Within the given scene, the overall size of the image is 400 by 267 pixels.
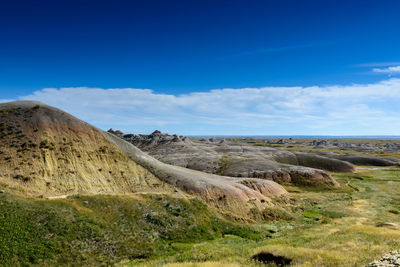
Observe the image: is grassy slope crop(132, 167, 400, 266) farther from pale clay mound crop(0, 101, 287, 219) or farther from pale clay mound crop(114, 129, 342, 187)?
pale clay mound crop(114, 129, 342, 187)

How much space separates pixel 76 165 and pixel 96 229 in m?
13.7

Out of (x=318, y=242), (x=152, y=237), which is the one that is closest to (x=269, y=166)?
(x=318, y=242)

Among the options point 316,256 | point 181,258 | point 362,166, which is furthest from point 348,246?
point 362,166

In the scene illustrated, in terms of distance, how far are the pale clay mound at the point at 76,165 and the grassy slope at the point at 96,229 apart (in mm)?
4175

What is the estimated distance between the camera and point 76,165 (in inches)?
1299

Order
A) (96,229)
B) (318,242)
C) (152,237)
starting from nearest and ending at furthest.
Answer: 1. (318,242)
2. (96,229)
3. (152,237)

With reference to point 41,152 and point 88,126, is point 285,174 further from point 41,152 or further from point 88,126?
point 41,152

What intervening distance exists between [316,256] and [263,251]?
389 centimetres

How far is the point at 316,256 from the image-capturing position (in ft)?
52.2

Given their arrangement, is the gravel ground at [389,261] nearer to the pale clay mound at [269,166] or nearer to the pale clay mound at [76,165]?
the pale clay mound at [76,165]

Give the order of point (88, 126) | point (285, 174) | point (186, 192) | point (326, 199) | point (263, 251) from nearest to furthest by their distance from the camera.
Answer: point (263, 251) → point (186, 192) → point (88, 126) → point (326, 199) → point (285, 174)

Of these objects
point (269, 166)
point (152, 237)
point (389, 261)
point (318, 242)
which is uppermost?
point (389, 261)

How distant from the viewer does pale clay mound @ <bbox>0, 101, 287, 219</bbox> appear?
1131 inches

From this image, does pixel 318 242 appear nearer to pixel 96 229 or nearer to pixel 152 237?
pixel 152 237
